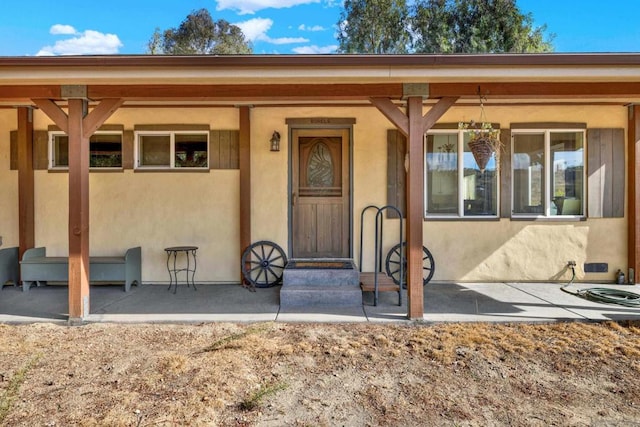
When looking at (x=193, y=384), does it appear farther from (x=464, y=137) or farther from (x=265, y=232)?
(x=464, y=137)

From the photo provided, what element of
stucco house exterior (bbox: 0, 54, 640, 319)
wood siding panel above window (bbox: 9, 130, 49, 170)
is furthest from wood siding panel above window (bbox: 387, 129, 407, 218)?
wood siding panel above window (bbox: 9, 130, 49, 170)

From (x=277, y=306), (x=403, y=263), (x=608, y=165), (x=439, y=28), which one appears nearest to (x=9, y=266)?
(x=277, y=306)

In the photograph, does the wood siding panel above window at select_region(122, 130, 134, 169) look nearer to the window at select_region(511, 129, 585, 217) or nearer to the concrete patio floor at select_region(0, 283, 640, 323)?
the concrete patio floor at select_region(0, 283, 640, 323)

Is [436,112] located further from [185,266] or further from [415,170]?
[185,266]

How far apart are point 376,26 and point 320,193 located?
43.8ft

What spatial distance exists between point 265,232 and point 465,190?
3.06m

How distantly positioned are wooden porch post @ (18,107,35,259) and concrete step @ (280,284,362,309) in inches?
159

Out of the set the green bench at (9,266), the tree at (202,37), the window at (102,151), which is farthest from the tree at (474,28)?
the green bench at (9,266)

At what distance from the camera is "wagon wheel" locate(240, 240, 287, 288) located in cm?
538

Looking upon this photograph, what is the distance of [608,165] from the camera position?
543 cm

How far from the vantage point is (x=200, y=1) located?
2106cm

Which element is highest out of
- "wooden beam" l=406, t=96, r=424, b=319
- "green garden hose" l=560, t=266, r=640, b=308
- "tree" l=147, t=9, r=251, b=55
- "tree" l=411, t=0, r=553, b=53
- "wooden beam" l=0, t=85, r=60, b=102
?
"tree" l=147, t=9, r=251, b=55

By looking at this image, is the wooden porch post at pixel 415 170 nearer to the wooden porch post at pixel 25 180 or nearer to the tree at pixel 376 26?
the wooden porch post at pixel 25 180

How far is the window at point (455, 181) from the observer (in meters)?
5.56
